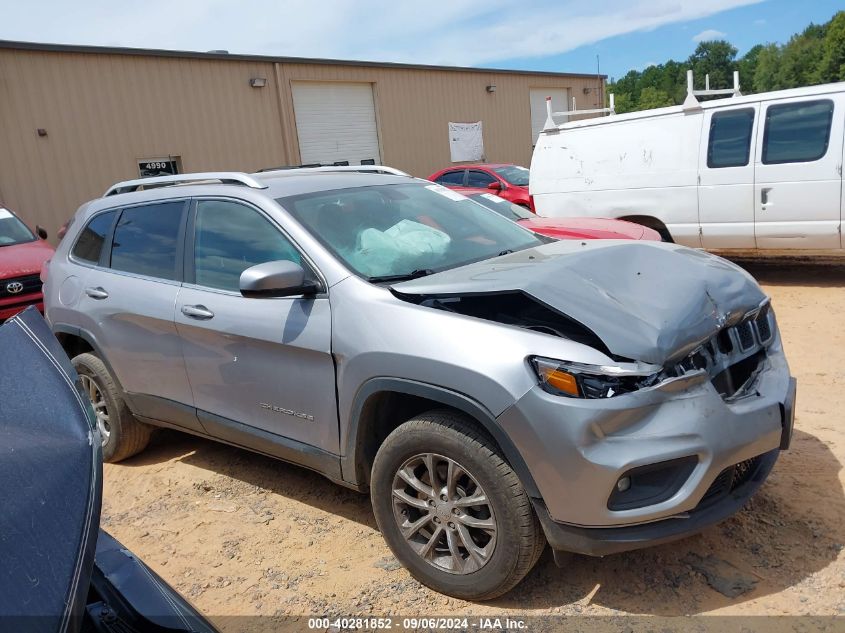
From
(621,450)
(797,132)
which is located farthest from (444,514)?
(797,132)

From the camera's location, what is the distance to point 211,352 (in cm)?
346

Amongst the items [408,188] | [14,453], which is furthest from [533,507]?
[408,188]

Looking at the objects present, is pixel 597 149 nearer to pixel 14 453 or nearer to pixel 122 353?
pixel 122 353

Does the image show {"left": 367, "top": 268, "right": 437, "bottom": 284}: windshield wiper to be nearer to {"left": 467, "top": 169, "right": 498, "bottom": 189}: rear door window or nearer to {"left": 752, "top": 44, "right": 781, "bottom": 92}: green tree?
{"left": 467, "top": 169, "right": 498, "bottom": 189}: rear door window

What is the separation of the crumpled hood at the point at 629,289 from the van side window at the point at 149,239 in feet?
5.39

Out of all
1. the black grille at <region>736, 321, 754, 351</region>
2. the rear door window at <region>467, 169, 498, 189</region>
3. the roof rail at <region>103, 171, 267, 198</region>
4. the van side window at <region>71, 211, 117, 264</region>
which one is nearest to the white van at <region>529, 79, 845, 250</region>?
the rear door window at <region>467, 169, 498, 189</region>

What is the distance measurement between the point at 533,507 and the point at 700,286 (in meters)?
1.19

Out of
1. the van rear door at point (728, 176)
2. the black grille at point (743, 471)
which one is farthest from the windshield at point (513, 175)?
the black grille at point (743, 471)

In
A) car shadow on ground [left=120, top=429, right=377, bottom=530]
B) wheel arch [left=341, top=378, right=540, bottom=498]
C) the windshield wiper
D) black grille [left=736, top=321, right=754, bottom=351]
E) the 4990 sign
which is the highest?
the 4990 sign

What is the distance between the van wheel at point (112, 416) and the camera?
4250 millimetres

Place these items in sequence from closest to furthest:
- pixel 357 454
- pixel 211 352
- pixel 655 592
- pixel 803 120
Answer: pixel 655 592, pixel 357 454, pixel 211 352, pixel 803 120

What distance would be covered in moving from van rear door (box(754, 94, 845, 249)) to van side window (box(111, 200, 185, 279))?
6.41m

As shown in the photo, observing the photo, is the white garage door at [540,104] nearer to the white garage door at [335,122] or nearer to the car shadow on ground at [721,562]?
the white garage door at [335,122]

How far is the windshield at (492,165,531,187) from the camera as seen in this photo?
1262 centimetres
